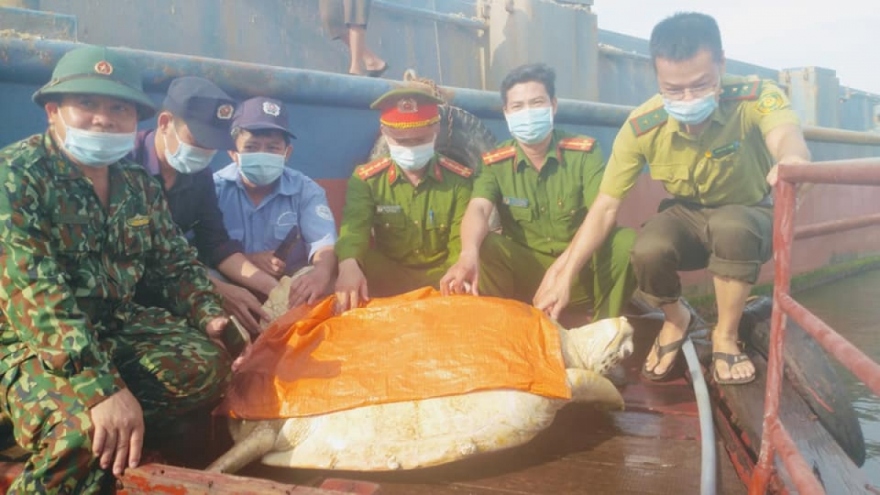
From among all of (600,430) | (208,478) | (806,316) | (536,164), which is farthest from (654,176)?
(208,478)

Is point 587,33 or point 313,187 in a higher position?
point 587,33

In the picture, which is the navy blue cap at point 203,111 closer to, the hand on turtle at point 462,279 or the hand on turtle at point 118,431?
the hand on turtle at point 462,279

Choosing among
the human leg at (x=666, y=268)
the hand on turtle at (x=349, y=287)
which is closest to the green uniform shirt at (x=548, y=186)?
the human leg at (x=666, y=268)

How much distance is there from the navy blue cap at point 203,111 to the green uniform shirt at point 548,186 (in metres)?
1.06

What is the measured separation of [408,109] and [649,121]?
38.3 inches

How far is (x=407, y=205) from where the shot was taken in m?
3.06

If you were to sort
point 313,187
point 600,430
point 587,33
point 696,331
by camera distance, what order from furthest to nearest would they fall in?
point 587,33 → point 313,187 → point 696,331 → point 600,430

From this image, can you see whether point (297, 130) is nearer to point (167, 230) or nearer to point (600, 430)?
point (167, 230)

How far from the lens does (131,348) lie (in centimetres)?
192

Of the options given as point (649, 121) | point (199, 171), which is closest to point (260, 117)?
point (199, 171)

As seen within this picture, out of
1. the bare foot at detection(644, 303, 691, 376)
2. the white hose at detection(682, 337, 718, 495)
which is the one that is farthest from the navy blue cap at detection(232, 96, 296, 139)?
the white hose at detection(682, 337, 718, 495)

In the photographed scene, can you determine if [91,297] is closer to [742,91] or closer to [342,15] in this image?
[742,91]

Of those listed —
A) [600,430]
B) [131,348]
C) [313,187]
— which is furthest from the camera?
[313,187]

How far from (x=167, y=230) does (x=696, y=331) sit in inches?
74.5
